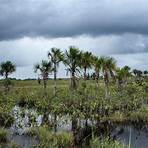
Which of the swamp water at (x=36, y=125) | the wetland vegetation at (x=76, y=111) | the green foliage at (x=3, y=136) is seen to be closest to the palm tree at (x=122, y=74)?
the wetland vegetation at (x=76, y=111)

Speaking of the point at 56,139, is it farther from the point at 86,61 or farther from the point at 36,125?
the point at 86,61

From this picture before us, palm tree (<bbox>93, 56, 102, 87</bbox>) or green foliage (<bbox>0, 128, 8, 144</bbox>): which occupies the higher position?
palm tree (<bbox>93, 56, 102, 87</bbox>)

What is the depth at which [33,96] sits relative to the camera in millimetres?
82375

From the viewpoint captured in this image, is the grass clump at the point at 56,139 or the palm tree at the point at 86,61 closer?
the grass clump at the point at 56,139

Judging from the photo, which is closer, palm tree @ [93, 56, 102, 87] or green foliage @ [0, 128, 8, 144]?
green foliage @ [0, 128, 8, 144]

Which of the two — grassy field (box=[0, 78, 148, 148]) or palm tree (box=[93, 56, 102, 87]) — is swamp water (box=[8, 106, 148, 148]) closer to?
grassy field (box=[0, 78, 148, 148])

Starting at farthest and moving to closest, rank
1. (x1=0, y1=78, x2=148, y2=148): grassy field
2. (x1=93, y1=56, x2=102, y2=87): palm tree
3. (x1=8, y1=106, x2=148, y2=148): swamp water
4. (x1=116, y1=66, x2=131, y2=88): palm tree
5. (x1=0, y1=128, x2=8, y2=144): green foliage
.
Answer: (x1=116, y1=66, x2=131, y2=88): palm tree < (x1=93, y1=56, x2=102, y2=87): palm tree < (x1=0, y1=78, x2=148, y2=148): grassy field < (x1=8, y1=106, x2=148, y2=148): swamp water < (x1=0, y1=128, x2=8, y2=144): green foliage

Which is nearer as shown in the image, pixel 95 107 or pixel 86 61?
pixel 95 107

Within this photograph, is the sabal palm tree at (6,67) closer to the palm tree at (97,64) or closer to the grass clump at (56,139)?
the palm tree at (97,64)

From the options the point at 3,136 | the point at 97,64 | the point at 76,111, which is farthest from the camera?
the point at 97,64

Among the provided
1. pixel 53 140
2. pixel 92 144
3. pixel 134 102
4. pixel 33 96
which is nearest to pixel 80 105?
pixel 134 102

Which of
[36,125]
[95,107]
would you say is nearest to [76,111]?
[95,107]

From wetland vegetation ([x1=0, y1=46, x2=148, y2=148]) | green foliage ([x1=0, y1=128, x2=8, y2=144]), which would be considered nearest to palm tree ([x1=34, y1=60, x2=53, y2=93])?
→ wetland vegetation ([x1=0, y1=46, x2=148, y2=148])

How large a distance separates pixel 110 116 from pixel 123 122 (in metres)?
2.31
